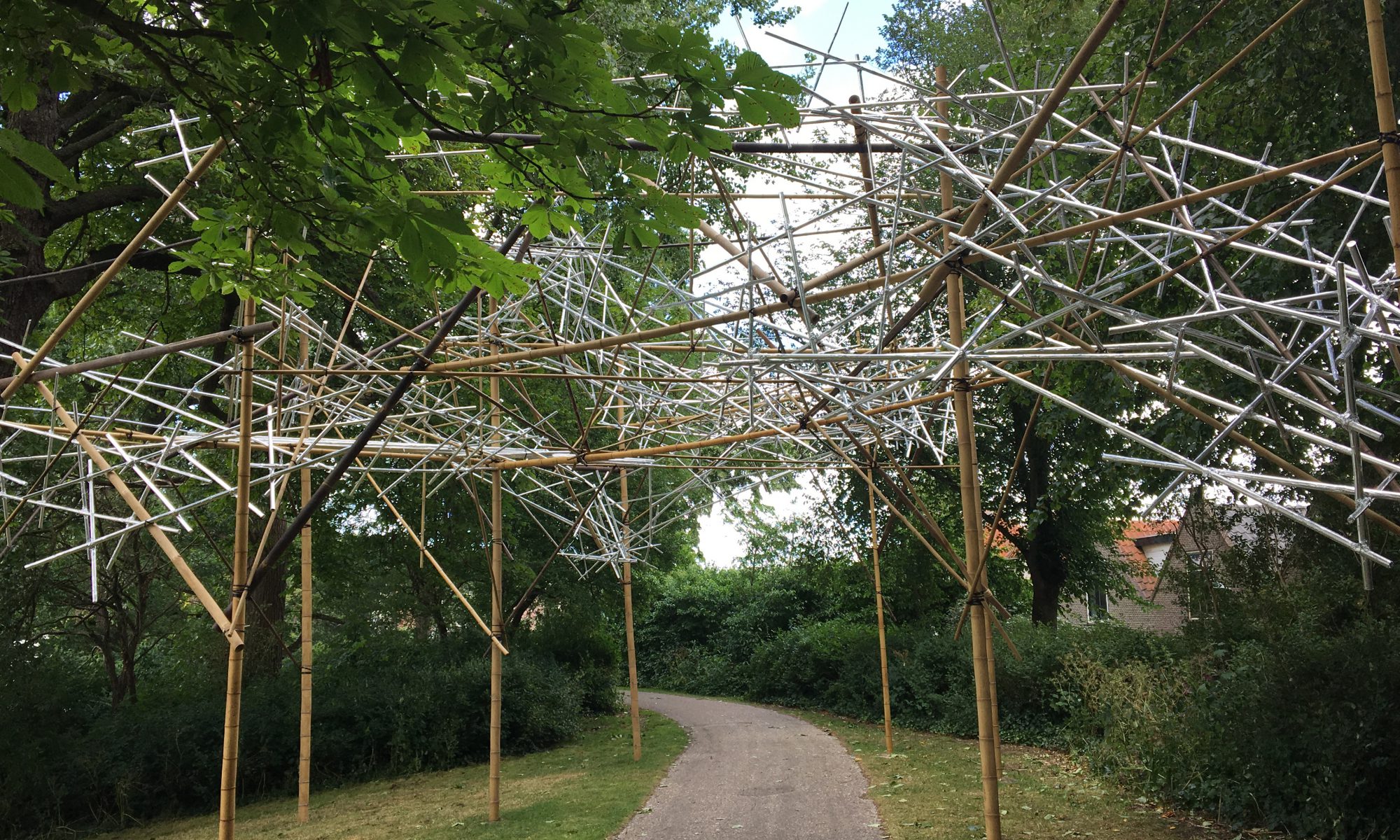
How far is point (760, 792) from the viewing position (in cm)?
820

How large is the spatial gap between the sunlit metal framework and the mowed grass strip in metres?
1.56

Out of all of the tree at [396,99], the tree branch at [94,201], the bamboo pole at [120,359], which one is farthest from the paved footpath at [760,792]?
the tree branch at [94,201]

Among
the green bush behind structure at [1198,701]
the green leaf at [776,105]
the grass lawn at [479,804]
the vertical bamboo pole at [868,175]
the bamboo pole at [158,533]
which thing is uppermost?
the vertical bamboo pole at [868,175]

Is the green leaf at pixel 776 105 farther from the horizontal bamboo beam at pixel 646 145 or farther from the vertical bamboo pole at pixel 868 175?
the vertical bamboo pole at pixel 868 175

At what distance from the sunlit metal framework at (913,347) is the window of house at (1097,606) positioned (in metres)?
4.33

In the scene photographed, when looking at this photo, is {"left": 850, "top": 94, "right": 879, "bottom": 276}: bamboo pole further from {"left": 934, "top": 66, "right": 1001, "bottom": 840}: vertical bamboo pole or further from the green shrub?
the green shrub

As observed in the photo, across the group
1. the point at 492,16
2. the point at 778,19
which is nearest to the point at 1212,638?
the point at 492,16

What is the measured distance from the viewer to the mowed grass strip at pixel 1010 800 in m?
6.39

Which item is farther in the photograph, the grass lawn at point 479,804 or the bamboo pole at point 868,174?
the grass lawn at point 479,804

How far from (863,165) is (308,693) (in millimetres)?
6667

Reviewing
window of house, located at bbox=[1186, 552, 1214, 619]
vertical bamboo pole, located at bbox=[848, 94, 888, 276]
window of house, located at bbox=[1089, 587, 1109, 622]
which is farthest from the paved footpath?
window of house, located at bbox=[1089, 587, 1109, 622]

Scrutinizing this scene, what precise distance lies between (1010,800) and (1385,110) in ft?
22.6

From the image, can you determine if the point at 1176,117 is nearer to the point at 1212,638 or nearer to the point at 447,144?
the point at 1212,638

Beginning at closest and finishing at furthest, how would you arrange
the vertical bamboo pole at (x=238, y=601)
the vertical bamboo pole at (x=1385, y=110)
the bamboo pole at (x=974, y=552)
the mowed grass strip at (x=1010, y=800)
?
the vertical bamboo pole at (x=1385, y=110) → the bamboo pole at (x=974, y=552) → the vertical bamboo pole at (x=238, y=601) → the mowed grass strip at (x=1010, y=800)
